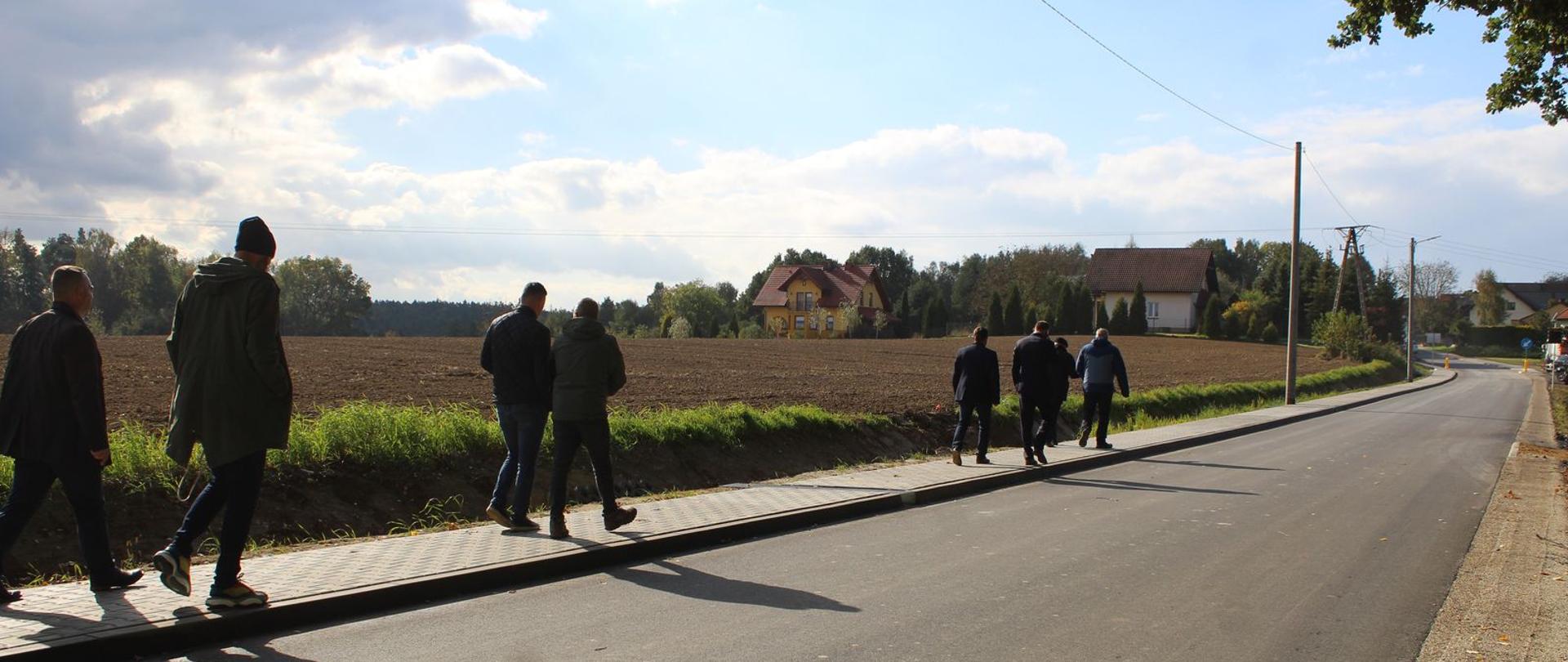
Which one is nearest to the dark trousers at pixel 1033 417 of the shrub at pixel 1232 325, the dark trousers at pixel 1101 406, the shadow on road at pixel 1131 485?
the shadow on road at pixel 1131 485

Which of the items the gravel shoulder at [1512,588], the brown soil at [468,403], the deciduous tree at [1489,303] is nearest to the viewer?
the gravel shoulder at [1512,588]

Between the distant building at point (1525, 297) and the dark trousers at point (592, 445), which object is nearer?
the dark trousers at point (592, 445)

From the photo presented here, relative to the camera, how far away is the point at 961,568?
7.13 metres

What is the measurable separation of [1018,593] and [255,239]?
459cm

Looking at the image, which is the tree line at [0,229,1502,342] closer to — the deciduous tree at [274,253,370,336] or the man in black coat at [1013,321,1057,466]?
the deciduous tree at [274,253,370,336]

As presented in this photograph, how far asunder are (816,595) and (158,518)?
20.6 ft

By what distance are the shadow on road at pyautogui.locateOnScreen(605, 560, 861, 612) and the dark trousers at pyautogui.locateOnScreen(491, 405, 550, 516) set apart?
1191 millimetres

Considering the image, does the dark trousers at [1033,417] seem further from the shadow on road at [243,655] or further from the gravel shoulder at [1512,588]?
the shadow on road at [243,655]

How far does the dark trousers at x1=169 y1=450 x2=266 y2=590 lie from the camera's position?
5426 mm

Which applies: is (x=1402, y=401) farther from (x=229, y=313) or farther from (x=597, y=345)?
(x=229, y=313)

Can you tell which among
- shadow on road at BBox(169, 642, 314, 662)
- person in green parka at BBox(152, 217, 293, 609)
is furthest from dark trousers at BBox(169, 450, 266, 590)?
shadow on road at BBox(169, 642, 314, 662)

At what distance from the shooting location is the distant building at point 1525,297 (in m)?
136

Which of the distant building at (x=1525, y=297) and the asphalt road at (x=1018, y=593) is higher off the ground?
the distant building at (x=1525, y=297)

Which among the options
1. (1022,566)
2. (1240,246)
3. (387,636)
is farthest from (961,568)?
(1240,246)
